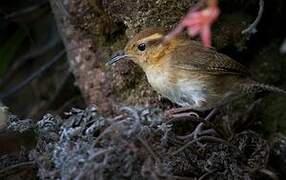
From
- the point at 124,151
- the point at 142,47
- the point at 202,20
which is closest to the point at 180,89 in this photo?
the point at 142,47

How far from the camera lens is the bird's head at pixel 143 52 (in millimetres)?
2862

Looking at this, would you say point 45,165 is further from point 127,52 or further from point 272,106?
point 272,106

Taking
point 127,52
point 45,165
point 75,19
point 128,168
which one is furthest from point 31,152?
point 75,19

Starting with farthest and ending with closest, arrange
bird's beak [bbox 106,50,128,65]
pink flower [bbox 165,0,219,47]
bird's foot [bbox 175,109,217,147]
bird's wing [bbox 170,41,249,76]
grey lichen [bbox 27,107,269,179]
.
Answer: bird's beak [bbox 106,50,128,65]
bird's wing [bbox 170,41,249,76]
bird's foot [bbox 175,109,217,147]
grey lichen [bbox 27,107,269,179]
pink flower [bbox 165,0,219,47]

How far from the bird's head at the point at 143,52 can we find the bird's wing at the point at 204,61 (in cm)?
8

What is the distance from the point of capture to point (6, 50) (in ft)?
12.3

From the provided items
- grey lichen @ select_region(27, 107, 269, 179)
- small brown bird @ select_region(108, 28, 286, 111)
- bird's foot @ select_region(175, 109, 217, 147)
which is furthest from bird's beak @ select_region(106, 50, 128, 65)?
grey lichen @ select_region(27, 107, 269, 179)

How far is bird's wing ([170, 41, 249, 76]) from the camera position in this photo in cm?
281

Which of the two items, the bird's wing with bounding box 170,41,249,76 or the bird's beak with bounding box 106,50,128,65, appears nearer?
the bird's wing with bounding box 170,41,249,76

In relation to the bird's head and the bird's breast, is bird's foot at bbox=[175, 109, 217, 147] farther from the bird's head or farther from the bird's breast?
the bird's head

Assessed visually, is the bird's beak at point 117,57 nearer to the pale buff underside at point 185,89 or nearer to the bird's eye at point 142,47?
the bird's eye at point 142,47

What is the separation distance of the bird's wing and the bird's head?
0.27ft

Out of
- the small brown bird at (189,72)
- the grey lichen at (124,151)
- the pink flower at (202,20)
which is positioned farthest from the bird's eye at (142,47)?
the pink flower at (202,20)

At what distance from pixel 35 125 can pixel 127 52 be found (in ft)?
2.46
